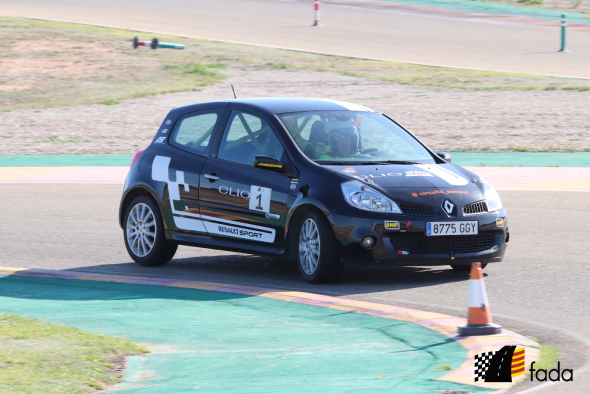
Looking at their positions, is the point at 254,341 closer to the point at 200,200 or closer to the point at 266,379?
the point at 266,379

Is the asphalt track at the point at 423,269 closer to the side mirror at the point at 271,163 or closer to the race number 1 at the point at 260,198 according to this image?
the race number 1 at the point at 260,198

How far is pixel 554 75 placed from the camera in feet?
93.5

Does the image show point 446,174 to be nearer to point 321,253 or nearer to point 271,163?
point 321,253

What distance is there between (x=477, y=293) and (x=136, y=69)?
984 inches

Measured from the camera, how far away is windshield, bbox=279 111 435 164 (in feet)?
29.9

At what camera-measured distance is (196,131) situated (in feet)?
32.5

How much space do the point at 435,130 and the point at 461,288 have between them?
12.8m

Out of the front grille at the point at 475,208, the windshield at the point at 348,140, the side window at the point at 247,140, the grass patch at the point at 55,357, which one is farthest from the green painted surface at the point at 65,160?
the grass patch at the point at 55,357

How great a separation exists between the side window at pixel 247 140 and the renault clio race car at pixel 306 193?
0.01m

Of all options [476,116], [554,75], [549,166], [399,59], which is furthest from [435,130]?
[399,59]

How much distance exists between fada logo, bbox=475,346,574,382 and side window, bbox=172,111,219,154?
4.40m

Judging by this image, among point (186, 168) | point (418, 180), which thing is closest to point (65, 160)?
point (186, 168)

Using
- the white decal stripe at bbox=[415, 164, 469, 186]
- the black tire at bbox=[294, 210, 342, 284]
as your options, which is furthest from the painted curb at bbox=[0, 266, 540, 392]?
the white decal stripe at bbox=[415, 164, 469, 186]

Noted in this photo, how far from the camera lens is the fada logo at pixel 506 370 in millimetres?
5680
